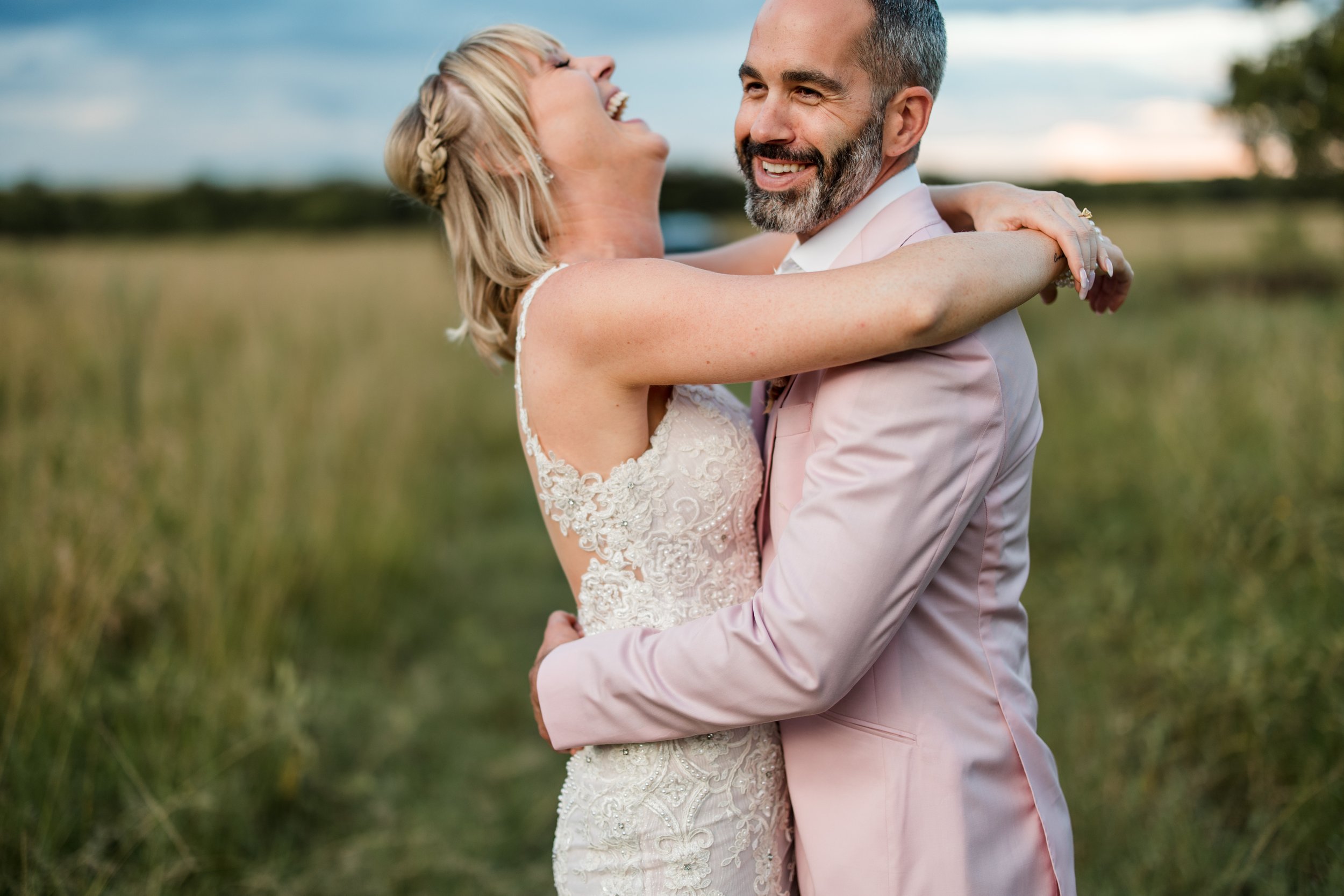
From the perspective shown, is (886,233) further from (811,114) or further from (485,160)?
(485,160)

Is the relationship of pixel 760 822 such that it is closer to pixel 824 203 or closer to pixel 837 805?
pixel 837 805

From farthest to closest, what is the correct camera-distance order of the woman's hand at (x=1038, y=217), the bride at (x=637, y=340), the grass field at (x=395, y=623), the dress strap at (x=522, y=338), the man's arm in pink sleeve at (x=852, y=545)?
the grass field at (x=395, y=623) < the dress strap at (x=522, y=338) < the woman's hand at (x=1038, y=217) < the bride at (x=637, y=340) < the man's arm in pink sleeve at (x=852, y=545)

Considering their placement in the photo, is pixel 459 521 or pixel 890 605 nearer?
pixel 890 605

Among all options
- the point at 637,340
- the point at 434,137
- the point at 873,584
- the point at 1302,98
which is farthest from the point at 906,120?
the point at 1302,98

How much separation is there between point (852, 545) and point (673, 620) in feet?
1.89

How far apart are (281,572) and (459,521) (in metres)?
3.05

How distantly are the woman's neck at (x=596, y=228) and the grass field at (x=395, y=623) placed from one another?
2.03m

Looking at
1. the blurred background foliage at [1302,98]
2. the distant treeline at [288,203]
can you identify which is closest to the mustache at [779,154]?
the blurred background foliage at [1302,98]

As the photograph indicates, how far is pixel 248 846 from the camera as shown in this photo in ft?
12.1

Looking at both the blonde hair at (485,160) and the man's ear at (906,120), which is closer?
the man's ear at (906,120)

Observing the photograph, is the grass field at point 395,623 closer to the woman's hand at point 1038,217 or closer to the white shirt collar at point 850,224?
the woman's hand at point 1038,217

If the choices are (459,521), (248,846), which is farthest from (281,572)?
(459,521)

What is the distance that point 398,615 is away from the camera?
620 cm

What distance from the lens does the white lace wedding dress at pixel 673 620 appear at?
1979 mm
